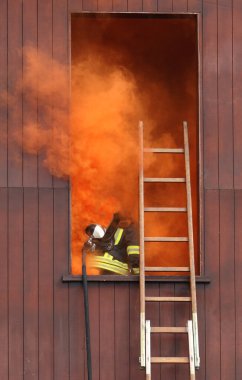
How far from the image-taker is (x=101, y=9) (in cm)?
932

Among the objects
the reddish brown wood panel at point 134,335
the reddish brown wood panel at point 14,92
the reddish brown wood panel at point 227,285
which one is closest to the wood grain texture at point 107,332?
the reddish brown wood panel at point 134,335

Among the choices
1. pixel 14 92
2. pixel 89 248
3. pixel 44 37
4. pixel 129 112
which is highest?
pixel 44 37

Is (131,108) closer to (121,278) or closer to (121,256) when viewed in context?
(121,256)

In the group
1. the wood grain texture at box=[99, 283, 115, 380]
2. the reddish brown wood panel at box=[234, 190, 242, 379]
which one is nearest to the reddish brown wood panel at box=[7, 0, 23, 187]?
the wood grain texture at box=[99, 283, 115, 380]

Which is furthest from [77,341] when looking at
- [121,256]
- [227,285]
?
[227,285]

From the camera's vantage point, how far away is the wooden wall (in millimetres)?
9125

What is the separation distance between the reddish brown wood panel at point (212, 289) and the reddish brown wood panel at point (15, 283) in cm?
166

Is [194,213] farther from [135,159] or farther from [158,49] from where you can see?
[158,49]

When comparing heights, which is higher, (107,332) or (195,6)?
(195,6)

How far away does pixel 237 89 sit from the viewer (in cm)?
934

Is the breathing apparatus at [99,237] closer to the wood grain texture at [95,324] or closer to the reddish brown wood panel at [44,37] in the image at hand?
the wood grain texture at [95,324]

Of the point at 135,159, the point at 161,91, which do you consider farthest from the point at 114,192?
the point at 161,91

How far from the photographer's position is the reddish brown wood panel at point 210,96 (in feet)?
30.5

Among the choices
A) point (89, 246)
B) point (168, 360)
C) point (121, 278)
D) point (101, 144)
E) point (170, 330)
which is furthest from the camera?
point (101, 144)
